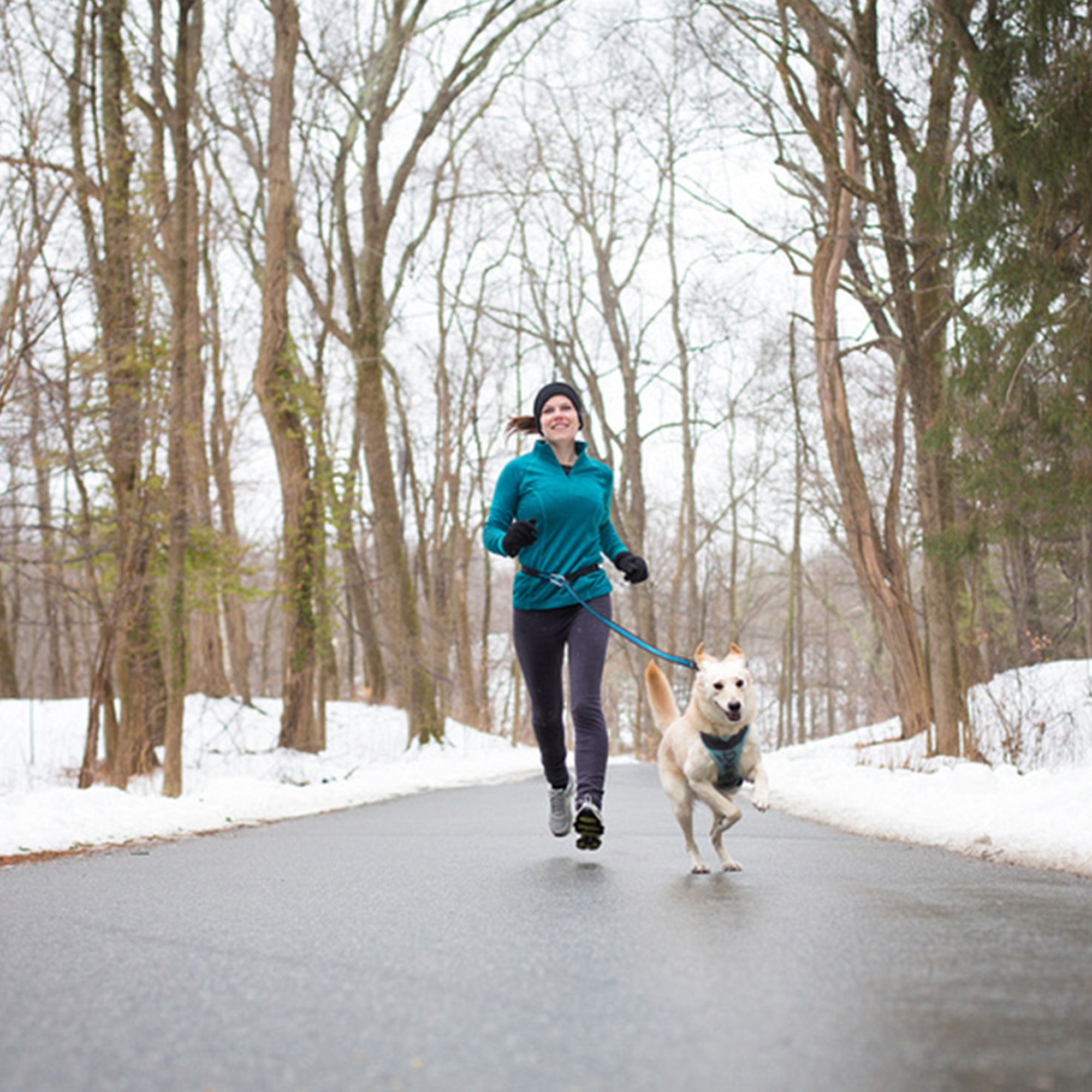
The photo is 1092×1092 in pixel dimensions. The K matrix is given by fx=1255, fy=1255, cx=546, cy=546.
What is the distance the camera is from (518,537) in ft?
21.5

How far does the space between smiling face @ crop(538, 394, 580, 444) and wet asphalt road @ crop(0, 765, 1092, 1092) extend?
2.28 meters

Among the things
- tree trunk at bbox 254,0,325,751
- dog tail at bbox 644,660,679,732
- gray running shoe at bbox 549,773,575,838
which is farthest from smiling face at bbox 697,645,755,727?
tree trunk at bbox 254,0,325,751

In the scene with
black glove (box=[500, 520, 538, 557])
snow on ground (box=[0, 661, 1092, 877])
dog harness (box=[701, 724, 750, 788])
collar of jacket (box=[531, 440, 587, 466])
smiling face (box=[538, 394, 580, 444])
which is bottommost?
snow on ground (box=[0, 661, 1092, 877])

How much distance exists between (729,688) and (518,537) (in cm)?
150

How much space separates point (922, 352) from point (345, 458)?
9.40m

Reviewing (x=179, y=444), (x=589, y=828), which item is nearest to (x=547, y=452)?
(x=589, y=828)

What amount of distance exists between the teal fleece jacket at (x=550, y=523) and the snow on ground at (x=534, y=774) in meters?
2.64

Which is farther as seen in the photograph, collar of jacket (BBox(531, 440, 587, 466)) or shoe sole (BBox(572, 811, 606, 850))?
collar of jacket (BBox(531, 440, 587, 466))

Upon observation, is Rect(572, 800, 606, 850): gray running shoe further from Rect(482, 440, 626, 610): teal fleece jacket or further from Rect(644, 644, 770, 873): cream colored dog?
Rect(482, 440, 626, 610): teal fleece jacket

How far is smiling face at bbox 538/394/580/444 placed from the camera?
6852 millimetres

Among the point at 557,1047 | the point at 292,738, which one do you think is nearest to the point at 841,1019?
the point at 557,1047

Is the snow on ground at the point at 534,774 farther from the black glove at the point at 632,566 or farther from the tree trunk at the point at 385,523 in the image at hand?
the black glove at the point at 632,566

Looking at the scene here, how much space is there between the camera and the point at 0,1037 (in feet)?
9.16

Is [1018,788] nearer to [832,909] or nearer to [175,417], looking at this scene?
[832,909]
